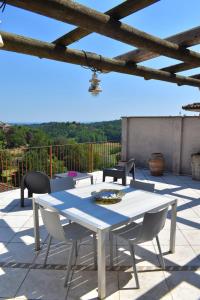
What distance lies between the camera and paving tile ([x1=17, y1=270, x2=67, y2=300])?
229 centimetres

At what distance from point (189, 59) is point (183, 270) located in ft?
8.64

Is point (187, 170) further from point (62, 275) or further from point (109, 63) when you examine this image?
point (62, 275)

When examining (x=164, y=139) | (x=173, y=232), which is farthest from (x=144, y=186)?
(x=164, y=139)

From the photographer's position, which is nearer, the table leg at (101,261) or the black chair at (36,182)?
the table leg at (101,261)

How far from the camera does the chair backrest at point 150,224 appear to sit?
2.30m

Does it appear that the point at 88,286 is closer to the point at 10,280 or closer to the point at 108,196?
the point at 10,280

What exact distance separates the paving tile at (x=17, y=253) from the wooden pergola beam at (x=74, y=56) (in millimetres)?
2382

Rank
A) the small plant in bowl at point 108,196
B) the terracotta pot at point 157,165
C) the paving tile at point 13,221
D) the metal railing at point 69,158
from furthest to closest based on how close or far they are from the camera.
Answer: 1. the metal railing at point 69,158
2. the terracotta pot at point 157,165
3. the paving tile at point 13,221
4. the small plant in bowl at point 108,196

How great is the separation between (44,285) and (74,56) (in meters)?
2.69

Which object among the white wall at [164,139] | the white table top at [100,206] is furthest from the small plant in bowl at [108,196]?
the white wall at [164,139]

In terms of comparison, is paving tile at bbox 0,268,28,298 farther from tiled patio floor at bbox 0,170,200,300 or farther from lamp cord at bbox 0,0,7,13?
lamp cord at bbox 0,0,7,13

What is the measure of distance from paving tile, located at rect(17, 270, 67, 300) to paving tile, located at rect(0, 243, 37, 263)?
30 centimetres

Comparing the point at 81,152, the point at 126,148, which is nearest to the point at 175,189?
the point at 126,148

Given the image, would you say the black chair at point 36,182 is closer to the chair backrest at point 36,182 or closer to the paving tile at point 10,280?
the chair backrest at point 36,182
